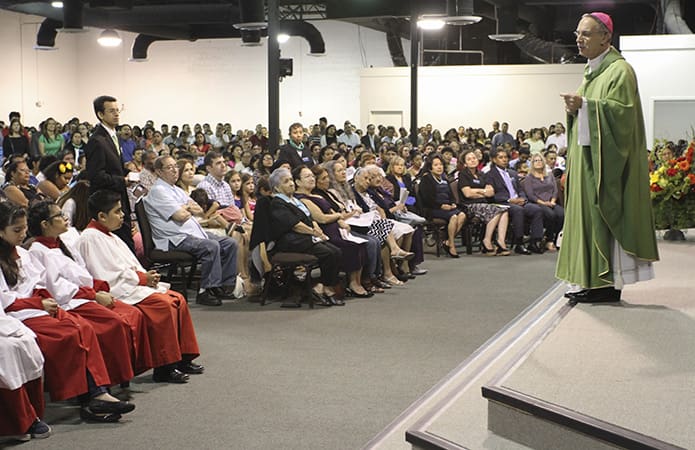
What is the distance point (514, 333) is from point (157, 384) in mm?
1926

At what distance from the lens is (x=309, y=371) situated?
5.19 metres

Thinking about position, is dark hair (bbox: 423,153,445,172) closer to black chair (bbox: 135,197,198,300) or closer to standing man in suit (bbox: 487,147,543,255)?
standing man in suit (bbox: 487,147,543,255)

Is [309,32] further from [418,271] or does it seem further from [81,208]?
[81,208]

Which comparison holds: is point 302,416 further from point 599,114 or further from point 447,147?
point 447,147

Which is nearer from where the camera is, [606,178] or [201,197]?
[606,178]

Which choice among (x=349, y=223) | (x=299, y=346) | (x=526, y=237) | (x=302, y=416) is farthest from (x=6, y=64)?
(x=302, y=416)

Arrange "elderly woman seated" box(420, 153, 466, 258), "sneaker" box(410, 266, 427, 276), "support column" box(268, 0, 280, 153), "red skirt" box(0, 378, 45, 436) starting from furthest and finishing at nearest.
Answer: "support column" box(268, 0, 280, 153), "elderly woman seated" box(420, 153, 466, 258), "sneaker" box(410, 266, 427, 276), "red skirt" box(0, 378, 45, 436)

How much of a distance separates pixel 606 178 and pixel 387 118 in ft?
53.0

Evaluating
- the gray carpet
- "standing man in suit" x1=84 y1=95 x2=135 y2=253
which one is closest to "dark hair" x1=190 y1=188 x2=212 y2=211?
the gray carpet

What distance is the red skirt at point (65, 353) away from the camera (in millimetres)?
4086

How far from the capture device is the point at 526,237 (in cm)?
1175

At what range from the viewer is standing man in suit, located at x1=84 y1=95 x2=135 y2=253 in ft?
19.6

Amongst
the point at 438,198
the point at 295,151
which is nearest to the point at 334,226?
the point at 295,151

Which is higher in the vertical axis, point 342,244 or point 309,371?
point 342,244
